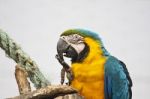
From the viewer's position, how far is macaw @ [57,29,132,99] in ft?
4.00

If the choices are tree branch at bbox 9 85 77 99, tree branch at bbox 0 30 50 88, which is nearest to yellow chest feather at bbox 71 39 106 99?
tree branch at bbox 0 30 50 88

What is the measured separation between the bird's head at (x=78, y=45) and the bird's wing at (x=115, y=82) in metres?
0.08

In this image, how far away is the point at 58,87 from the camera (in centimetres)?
91

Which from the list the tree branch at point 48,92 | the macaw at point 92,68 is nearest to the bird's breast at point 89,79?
the macaw at point 92,68

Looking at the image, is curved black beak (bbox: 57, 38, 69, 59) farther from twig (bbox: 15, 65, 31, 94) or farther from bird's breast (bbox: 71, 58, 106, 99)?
twig (bbox: 15, 65, 31, 94)

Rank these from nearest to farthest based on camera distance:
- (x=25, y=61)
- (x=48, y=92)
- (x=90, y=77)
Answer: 1. (x=48, y=92)
2. (x=25, y=61)
3. (x=90, y=77)

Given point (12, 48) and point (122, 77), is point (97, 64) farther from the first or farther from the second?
point (12, 48)

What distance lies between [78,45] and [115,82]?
186 mm

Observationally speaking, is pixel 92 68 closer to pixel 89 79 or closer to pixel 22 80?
pixel 89 79

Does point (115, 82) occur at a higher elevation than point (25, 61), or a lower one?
lower

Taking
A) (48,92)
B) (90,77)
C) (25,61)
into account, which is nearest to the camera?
(48,92)

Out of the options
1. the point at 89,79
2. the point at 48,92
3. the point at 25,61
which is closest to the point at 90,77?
the point at 89,79

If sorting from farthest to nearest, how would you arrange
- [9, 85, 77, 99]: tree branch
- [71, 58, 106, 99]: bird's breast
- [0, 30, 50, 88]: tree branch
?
1. [71, 58, 106, 99]: bird's breast
2. [0, 30, 50, 88]: tree branch
3. [9, 85, 77, 99]: tree branch

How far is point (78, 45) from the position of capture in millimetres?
1309
